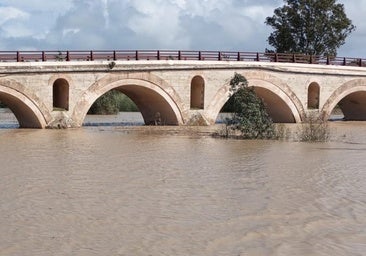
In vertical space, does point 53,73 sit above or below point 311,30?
below

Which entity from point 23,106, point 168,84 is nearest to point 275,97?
point 168,84

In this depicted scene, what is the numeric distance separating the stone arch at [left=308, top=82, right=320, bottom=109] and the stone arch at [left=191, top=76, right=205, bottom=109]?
371 inches

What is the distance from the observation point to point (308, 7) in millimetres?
51750

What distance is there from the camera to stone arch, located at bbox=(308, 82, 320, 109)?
37466 millimetres

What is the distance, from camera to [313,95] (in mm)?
38094

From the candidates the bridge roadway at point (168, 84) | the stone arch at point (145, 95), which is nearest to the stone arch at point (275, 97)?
the bridge roadway at point (168, 84)

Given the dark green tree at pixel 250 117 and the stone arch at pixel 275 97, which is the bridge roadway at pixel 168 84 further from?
the dark green tree at pixel 250 117

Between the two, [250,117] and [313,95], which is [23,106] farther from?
[313,95]

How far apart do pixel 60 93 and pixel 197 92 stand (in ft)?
26.0

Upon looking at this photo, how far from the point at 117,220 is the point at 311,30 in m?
46.8

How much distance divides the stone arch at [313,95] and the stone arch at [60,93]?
17367mm

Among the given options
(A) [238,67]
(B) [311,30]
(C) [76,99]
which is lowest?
(C) [76,99]

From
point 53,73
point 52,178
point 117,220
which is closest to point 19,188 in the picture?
point 52,178

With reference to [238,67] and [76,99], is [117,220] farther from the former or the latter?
[238,67]
